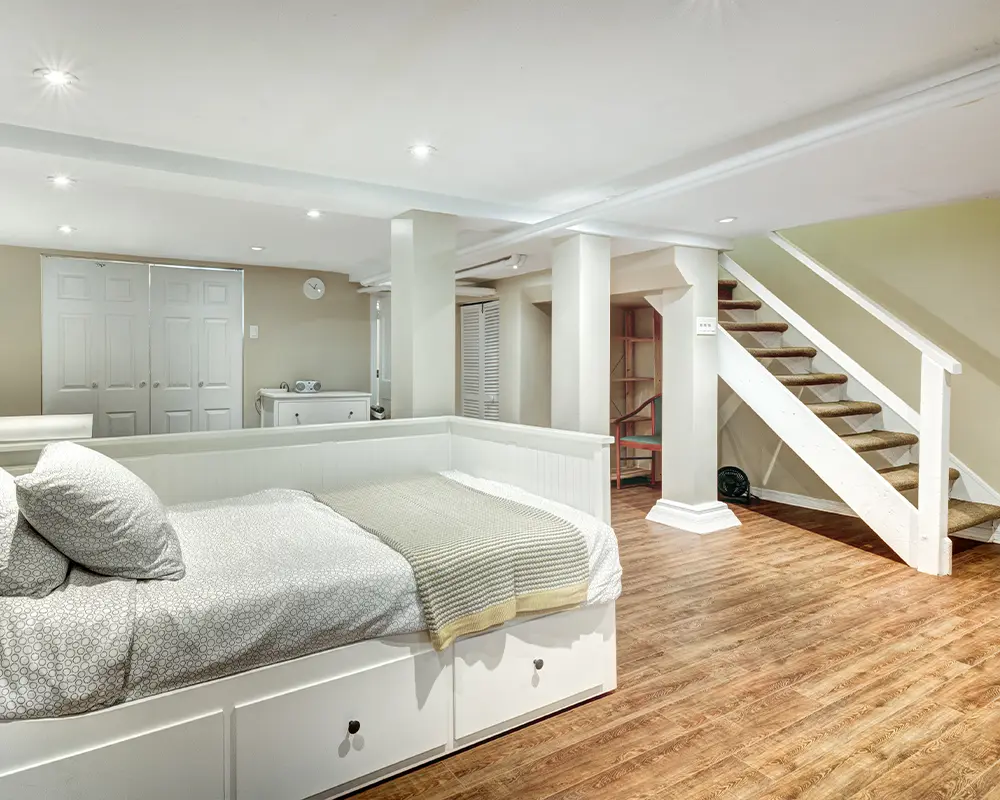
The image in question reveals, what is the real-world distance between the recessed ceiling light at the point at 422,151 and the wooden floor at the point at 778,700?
7.40 feet

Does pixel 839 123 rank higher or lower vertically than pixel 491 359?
higher

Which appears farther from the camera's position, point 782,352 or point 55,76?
point 782,352

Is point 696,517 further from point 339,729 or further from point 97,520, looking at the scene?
point 97,520

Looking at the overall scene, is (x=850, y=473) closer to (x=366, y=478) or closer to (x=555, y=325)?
(x=555, y=325)

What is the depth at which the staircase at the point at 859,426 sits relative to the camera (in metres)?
3.60

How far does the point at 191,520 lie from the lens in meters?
2.32

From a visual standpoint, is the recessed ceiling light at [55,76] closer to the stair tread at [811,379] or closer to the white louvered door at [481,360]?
the stair tread at [811,379]

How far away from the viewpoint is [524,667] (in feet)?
6.98

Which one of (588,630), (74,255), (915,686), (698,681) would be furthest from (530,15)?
(74,255)

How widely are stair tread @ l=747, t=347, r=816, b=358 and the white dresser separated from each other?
3.36m

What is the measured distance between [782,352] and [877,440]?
880mm

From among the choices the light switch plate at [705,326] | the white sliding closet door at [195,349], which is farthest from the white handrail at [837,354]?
the white sliding closet door at [195,349]

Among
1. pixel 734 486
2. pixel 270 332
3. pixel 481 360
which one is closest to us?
pixel 734 486

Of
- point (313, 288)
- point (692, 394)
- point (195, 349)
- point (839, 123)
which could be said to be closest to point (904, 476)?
point (692, 394)
